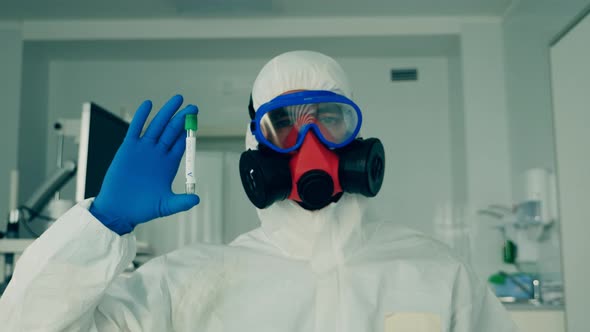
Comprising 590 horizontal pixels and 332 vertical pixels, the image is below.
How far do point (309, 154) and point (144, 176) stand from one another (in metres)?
0.33

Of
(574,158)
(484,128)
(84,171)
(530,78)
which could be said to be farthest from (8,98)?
(574,158)

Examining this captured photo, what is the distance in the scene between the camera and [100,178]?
238 cm

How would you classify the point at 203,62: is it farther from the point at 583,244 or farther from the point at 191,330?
the point at 191,330

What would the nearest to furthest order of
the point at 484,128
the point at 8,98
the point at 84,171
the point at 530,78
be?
the point at 84,171, the point at 530,78, the point at 484,128, the point at 8,98

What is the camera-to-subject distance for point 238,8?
3.97m

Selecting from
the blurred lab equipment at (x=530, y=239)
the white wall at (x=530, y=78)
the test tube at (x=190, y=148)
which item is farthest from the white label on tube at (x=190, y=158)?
the blurred lab equipment at (x=530, y=239)

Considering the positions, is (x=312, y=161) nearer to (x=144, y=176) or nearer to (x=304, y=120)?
(x=304, y=120)

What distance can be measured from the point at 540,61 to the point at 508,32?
0.77 metres

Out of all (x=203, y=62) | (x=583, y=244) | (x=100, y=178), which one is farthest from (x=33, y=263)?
(x=203, y=62)

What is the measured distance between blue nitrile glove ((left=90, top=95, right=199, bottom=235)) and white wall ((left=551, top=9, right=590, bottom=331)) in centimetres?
190

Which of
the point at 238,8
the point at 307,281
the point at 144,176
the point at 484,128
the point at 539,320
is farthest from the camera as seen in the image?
the point at 484,128

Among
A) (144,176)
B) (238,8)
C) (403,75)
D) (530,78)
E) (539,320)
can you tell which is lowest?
Answer: (539,320)

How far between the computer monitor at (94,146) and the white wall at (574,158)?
6.00 feet

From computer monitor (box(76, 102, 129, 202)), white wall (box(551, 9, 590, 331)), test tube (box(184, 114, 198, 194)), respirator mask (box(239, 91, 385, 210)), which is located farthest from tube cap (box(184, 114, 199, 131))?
white wall (box(551, 9, 590, 331))
